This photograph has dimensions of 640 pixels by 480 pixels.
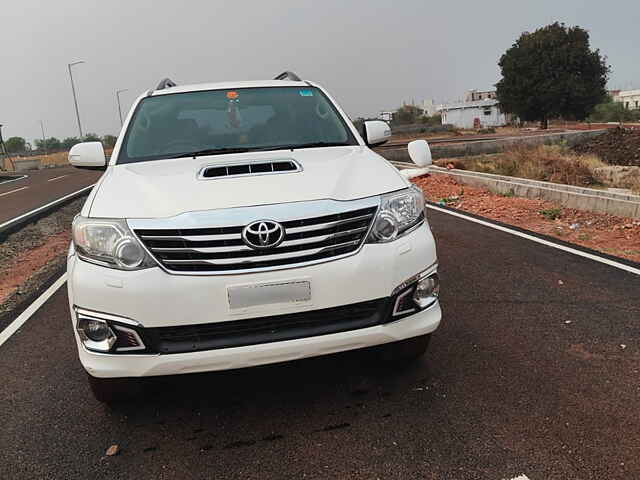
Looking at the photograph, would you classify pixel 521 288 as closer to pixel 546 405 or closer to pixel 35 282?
pixel 546 405

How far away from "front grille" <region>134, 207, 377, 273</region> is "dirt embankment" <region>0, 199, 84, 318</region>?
358cm

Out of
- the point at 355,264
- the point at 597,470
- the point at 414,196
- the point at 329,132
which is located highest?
the point at 329,132

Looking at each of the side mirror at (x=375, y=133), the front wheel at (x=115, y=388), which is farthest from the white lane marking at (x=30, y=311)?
the side mirror at (x=375, y=133)

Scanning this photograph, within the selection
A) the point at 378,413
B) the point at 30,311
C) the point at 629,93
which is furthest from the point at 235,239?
the point at 629,93

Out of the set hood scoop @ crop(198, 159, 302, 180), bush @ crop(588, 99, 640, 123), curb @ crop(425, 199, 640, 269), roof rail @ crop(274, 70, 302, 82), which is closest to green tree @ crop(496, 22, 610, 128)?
bush @ crop(588, 99, 640, 123)

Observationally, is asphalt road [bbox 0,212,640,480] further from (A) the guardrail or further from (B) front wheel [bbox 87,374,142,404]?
(A) the guardrail

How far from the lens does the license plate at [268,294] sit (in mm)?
2506

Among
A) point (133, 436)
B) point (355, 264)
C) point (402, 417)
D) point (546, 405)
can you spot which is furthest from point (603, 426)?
point (133, 436)

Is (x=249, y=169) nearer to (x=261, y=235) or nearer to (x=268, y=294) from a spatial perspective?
(x=261, y=235)

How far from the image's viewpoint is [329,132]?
3973 millimetres

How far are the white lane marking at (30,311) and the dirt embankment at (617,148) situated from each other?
54.6 feet

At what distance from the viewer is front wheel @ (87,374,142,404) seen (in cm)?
288

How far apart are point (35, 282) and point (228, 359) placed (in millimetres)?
4655

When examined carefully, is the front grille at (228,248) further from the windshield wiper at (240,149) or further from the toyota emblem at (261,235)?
the windshield wiper at (240,149)
